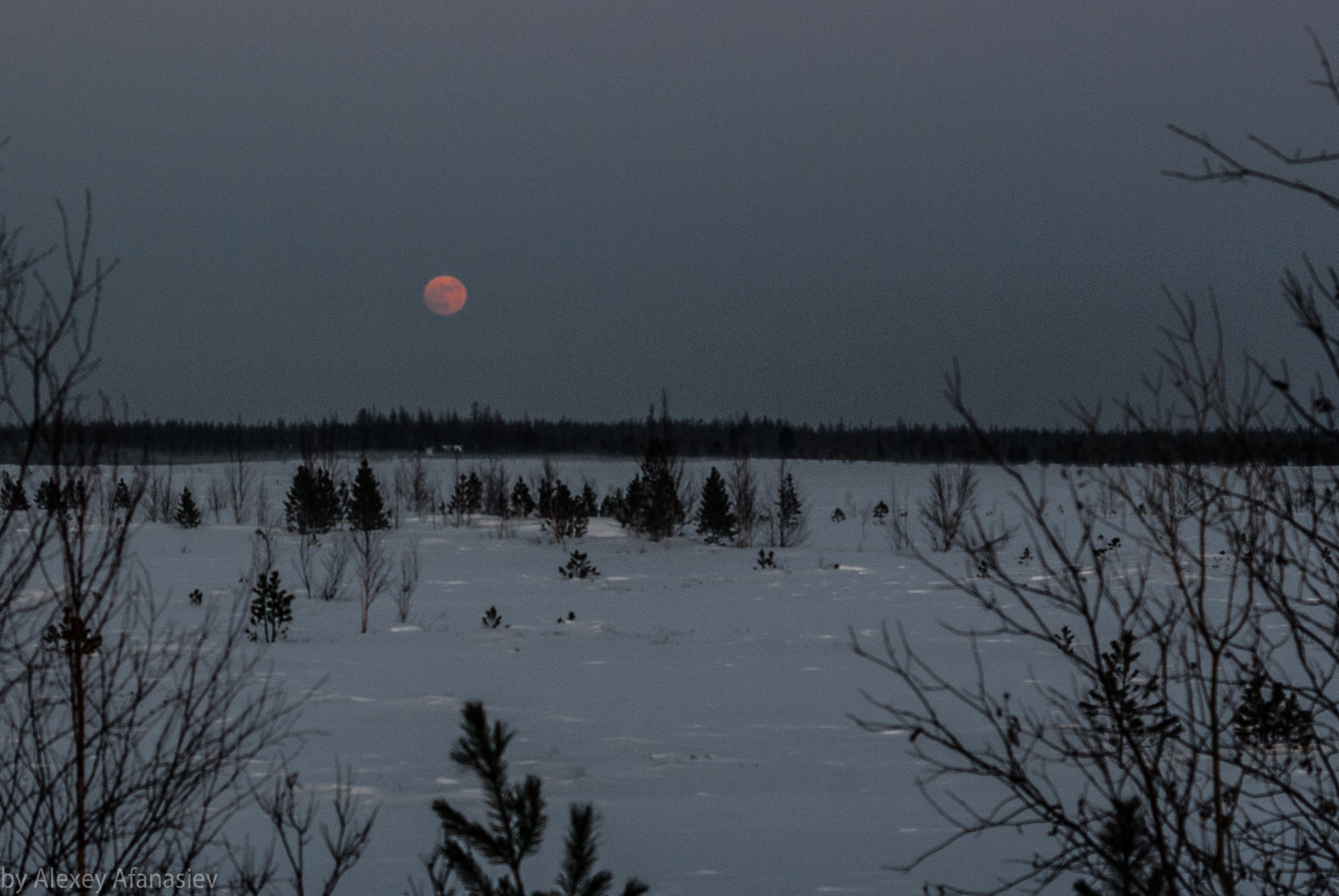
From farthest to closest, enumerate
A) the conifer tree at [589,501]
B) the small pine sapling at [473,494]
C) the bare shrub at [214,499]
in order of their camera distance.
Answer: the bare shrub at [214,499], the small pine sapling at [473,494], the conifer tree at [589,501]

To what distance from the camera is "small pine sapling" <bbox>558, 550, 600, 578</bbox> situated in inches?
891

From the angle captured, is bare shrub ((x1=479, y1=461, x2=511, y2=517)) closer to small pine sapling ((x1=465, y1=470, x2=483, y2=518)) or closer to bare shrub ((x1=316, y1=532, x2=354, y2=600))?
small pine sapling ((x1=465, y1=470, x2=483, y2=518))

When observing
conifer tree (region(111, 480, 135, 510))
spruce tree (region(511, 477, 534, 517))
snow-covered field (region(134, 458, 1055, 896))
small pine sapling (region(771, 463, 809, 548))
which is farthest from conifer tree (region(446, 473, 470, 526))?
conifer tree (region(111, 480, 135, 510))

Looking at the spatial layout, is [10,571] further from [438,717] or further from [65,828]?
[438,717]

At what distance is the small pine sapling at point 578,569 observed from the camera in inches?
891

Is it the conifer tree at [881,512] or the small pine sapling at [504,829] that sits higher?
the small pine sapling at [504,829]

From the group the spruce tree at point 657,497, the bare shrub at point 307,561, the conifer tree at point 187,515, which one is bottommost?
the bare shrub at point 307,561

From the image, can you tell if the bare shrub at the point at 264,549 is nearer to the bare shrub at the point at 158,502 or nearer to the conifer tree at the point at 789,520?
the bare shrub at the point at 158,502

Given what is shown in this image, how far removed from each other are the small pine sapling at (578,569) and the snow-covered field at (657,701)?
58 centimetres

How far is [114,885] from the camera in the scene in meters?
3.65

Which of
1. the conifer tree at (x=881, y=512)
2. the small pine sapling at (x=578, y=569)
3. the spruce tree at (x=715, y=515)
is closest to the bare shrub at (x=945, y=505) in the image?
the conifer tree at (x=881, y=512)

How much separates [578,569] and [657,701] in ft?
41.5

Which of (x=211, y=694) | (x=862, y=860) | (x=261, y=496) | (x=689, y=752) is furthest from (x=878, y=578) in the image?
(x=261, y=496)

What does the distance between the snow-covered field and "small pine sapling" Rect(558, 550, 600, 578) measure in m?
0.58
